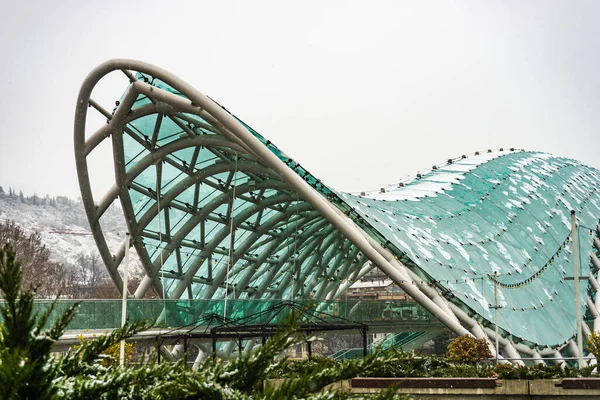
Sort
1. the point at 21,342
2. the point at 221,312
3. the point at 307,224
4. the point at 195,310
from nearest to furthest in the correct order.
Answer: the point at 21,342 < the point at 195,310 < the point at 221,312 < the point at 307,224

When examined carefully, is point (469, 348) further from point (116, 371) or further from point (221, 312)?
point (116, 371)

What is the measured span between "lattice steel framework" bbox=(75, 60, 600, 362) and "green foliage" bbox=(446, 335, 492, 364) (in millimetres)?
1123

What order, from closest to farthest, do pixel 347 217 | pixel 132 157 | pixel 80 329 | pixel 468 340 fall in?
pixel 80 329
pixel 468 340
pixel 347 217
pixel 132 157

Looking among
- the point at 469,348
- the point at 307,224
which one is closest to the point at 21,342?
the point at 469,348

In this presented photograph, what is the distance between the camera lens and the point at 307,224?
2226 inches

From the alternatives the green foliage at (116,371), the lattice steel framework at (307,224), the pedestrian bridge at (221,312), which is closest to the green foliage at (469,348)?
the lattice steel framework at (307,224)

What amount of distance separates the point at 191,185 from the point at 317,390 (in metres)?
37.9

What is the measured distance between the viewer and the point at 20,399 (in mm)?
8438

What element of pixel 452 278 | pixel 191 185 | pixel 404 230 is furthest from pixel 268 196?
pixel 452 278

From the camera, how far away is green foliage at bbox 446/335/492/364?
36188mm

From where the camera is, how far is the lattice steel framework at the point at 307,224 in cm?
3916

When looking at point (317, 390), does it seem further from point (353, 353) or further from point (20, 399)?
point (353, 353)

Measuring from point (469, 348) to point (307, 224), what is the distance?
20821mm

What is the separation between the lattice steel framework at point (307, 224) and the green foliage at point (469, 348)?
1.12 m
